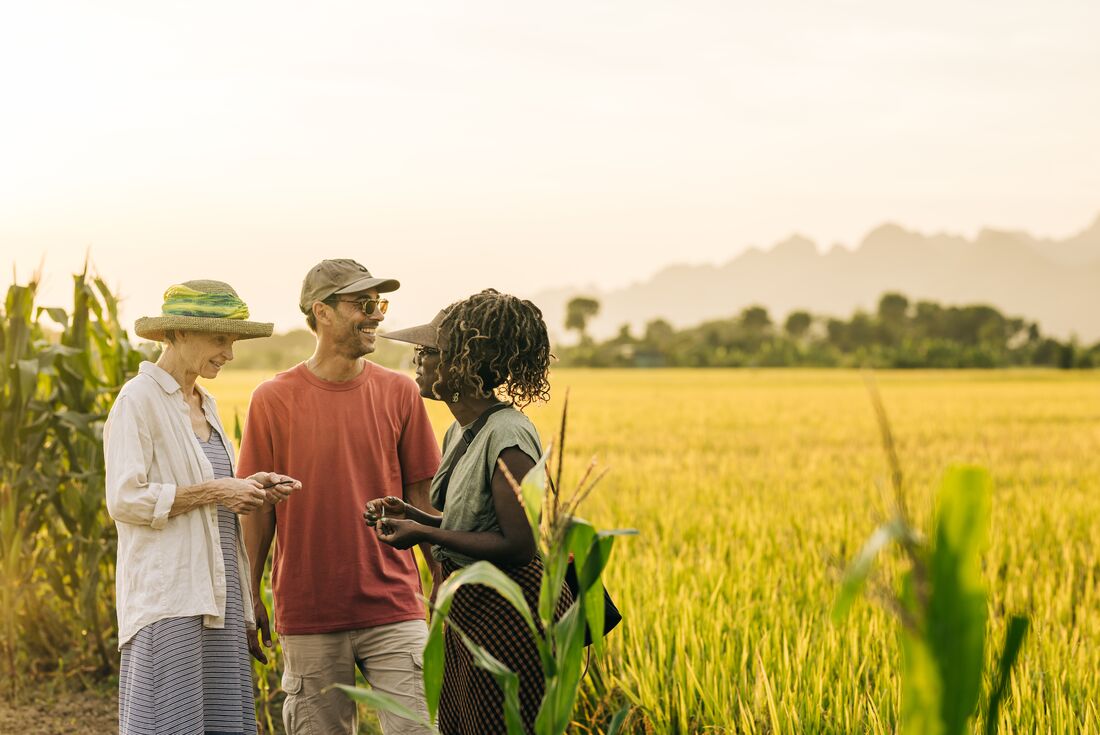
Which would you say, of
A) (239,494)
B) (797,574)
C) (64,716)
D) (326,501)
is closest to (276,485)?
(239,494)

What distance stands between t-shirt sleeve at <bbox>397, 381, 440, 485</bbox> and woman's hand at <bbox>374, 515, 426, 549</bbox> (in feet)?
3.10

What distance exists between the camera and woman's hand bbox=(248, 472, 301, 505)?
305cm

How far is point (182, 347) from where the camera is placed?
3174 mm

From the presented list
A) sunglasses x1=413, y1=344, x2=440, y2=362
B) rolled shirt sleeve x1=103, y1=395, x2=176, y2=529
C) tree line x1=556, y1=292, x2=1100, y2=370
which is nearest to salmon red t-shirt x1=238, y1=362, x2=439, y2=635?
rolled shirt sleeve x1=103, y1=395, x2=176, y2=529

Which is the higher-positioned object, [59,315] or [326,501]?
[59,315]

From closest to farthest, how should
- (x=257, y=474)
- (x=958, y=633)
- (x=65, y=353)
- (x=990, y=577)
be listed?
(x=958, y=633), (x=257, y=474), (x=65, y=353), (x=990, y=577)

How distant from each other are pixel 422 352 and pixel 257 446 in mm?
894

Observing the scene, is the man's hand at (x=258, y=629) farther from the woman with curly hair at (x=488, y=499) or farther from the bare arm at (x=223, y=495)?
the woman with curly hair at (x=488, y=499)

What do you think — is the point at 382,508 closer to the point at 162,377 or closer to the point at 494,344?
the point at 494,344

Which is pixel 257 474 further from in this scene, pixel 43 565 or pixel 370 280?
pixel 43 565

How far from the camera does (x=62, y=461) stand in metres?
5.13

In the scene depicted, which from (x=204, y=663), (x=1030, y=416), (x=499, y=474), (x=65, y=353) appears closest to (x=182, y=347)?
(x=204, y=663)

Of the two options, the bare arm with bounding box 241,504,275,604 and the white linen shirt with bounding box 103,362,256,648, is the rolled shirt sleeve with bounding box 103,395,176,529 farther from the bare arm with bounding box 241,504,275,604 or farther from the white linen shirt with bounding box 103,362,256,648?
the bare arm with bounding box 241,504,275,604

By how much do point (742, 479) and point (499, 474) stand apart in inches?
344
